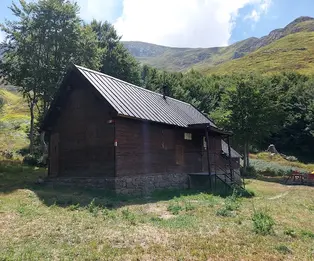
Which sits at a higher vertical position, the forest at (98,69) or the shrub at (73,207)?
the forest at (98,69)

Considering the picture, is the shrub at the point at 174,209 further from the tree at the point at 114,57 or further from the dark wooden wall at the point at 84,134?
the tree at the point at 114,57

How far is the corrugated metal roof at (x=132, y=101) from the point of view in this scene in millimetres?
18062

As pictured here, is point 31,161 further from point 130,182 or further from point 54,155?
point 130,182

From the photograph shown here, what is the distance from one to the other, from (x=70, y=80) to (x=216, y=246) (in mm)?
14866

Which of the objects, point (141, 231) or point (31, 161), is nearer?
point (141, 231)

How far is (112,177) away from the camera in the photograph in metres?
17.6

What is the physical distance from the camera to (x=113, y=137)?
58.4 feet

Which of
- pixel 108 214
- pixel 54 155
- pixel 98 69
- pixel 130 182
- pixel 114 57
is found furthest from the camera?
pixel 114 57

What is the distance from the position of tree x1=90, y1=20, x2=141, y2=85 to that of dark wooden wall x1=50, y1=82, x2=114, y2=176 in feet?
79.8

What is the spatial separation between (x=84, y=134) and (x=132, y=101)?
3620mm

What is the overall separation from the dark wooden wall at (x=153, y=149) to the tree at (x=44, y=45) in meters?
14.8

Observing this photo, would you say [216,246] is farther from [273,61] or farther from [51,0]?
[273,61]

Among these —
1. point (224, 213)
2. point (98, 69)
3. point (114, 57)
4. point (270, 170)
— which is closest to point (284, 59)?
point (270, 170)

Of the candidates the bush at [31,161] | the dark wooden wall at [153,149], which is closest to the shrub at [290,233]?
the dark wooden wall at [153,149]
